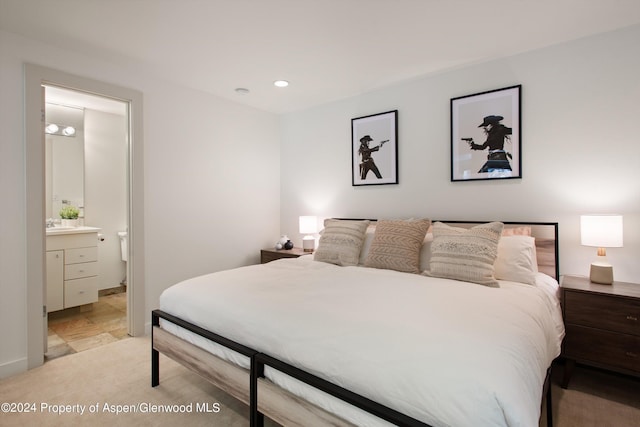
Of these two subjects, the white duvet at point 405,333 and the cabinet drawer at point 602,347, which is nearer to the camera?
the white duvet at point 405,333

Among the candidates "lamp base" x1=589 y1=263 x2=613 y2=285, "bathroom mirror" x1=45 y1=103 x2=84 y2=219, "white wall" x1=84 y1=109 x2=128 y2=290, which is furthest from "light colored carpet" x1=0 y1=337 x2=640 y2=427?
"bathroom mirror" x1=45 y1=103 x2=84 y2=219

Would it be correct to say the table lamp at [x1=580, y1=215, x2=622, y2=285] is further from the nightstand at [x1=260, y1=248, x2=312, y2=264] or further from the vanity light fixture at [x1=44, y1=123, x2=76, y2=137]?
the vanity light fixture at [x1=44, y1=123, x2=76, y2=137]

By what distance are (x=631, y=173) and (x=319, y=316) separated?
250 centimetres

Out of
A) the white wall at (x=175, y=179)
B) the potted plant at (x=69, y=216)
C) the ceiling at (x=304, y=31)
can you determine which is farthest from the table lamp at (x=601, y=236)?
the potted plant at (x=69, y=216)

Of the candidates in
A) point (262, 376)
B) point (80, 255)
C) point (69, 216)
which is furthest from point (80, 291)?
point (262, 376)

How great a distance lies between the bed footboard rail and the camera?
1119 mm

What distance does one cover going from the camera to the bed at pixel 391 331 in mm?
1127

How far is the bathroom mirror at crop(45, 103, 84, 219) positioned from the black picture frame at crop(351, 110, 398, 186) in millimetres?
3630

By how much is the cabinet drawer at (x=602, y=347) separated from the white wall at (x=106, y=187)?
486 centimetres

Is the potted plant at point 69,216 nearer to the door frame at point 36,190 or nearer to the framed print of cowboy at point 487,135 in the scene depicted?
the door frame at point 36,190

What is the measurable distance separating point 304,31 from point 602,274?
2.73m

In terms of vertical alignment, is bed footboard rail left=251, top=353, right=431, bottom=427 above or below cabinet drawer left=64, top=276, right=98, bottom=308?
above

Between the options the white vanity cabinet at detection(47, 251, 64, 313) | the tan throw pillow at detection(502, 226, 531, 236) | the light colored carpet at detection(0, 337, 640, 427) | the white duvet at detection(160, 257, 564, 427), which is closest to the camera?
the white duvet at detection(160, 257, 564, 427)

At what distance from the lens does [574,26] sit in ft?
7.56
